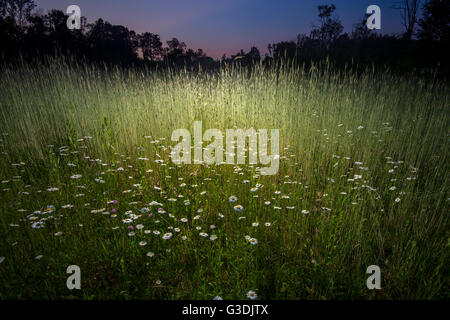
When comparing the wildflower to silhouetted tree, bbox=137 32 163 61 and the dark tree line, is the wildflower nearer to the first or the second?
the dark tree line

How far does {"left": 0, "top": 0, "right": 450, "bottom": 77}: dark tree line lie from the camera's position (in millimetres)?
7129

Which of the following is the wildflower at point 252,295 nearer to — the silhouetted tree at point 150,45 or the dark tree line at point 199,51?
the dark tree line at point 199,51

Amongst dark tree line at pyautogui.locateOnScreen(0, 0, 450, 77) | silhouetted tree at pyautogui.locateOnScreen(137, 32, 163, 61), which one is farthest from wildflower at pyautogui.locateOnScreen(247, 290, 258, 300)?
silhouetted tree at pyautogui.locateOnScreen(137, 32, 163, 61)

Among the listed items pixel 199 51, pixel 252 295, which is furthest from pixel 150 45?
pixel 252 295

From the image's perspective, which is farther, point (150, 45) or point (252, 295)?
point (150, 45)

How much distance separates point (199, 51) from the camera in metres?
23.7

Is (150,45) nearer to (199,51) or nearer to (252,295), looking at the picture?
(199,51)

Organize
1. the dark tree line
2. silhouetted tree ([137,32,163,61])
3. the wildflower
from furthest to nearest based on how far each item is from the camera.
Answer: silhouetted tree ([137,32,163,61])
the dark tree line
the wildflower

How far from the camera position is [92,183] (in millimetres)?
2621

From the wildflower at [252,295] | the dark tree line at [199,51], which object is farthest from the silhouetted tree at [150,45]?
the wildflower at [252,295]

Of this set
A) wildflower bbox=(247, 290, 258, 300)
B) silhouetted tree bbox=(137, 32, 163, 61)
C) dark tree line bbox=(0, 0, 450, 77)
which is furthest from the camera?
silhouetted tree bbox=(137, 32, 163, 61)

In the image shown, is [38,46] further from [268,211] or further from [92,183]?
[268,211]

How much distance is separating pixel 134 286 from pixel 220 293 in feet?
2.21

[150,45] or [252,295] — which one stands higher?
[150,45]
